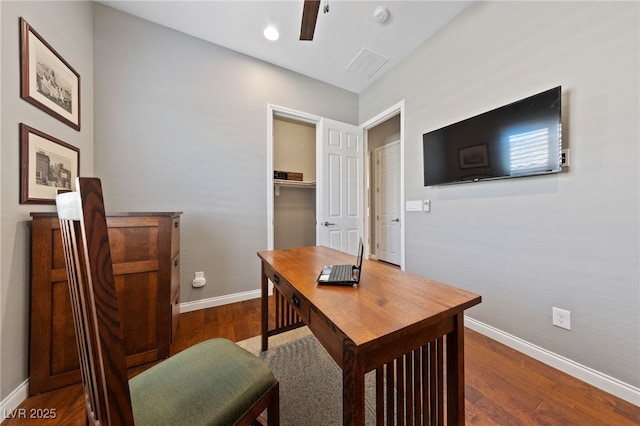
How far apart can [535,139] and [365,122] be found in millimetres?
2070

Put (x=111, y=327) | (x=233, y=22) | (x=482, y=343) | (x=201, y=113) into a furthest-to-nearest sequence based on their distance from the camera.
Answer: (x=201, y=113) < (x=233, y=22) < (x=482, y=343) < (x=111, y=327)

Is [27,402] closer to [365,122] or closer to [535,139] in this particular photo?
[535,139]

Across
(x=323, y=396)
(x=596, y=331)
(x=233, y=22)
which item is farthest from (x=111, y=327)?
(x=233, y=22)

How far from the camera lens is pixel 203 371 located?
0.83 m

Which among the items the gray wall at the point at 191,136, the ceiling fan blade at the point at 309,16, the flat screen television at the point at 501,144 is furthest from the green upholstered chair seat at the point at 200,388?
the flat screen television at the point at 501,144

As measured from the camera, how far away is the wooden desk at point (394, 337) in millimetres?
616

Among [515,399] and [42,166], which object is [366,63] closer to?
[42,166]

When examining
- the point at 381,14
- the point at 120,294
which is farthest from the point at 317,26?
the point at 120,294

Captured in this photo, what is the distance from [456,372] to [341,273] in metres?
0.57

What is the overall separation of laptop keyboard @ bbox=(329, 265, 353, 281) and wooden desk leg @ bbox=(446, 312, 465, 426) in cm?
44

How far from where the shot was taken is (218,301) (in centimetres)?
245

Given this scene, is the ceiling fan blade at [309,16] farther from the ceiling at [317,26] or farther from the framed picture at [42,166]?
the framed picture at [42,166]

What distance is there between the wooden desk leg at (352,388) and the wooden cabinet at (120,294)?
1469mm

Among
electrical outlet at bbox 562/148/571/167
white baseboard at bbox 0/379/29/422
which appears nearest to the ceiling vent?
electrical outlet at bbox 562/148/571/167
